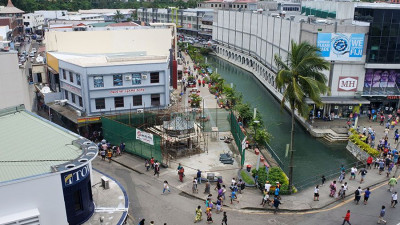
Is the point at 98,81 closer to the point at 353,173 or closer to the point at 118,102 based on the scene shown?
the point at 118,102

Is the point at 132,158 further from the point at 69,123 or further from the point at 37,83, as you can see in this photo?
the point at 37,83

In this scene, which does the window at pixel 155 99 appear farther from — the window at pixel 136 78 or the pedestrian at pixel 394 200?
the pedestrian at pixel 394 200

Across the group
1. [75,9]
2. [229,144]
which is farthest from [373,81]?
[75,9]

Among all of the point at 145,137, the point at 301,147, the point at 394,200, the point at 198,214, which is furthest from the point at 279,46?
the point at 198,214

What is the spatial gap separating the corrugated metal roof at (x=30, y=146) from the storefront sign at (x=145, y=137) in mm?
8406

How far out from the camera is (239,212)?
2708 centimetres

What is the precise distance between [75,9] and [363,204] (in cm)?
17414

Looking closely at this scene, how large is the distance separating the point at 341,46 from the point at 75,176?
36557mm

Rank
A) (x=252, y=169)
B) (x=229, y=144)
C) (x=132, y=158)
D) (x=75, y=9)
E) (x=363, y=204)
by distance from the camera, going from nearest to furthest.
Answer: (x=363, y=204), (x=252, y=169), (x=132, y=158), (x=229, y=144), (x=75, y=9)

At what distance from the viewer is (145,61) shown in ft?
142

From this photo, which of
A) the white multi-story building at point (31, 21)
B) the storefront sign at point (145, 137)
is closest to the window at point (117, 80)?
the storefront sign at point (145, 137)

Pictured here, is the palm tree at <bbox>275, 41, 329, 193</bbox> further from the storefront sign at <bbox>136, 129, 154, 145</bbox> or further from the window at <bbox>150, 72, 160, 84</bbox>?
the window at <bbox>150, 72, 160, 84</bbox>

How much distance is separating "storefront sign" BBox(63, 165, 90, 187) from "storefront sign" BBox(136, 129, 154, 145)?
11327 millimetres

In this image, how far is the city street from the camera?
85.0 ft
